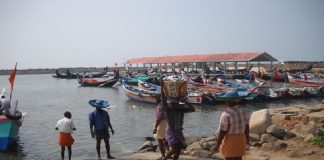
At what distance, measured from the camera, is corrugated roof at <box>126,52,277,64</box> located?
45.4 metres

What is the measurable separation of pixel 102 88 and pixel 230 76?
1714 cm

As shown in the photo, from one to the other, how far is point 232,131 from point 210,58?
4601cm

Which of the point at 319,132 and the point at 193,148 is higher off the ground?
the point at 319,132

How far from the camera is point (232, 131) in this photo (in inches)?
231

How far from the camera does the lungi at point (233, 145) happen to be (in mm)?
5914

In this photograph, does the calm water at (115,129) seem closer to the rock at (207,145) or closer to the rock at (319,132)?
the rock at (207,145)

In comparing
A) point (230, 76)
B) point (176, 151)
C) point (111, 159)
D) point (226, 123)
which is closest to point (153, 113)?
point (111, 159)

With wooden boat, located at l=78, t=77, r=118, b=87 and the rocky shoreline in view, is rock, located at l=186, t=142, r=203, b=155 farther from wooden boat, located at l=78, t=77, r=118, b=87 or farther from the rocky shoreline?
wooden boat, located at l=78, t=77, r=118, b=87

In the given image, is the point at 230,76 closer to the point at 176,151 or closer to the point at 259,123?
the point at 259,123

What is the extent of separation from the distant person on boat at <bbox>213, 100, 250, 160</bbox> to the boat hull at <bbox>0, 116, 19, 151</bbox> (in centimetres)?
874

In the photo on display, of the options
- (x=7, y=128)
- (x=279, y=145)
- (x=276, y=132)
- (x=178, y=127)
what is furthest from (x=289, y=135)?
(x=7, y=128)

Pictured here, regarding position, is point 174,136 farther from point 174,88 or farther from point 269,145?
point 269,145

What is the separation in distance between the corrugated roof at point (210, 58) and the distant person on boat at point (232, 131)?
39.6 m

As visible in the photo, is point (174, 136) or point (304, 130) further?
point (304, 130)
